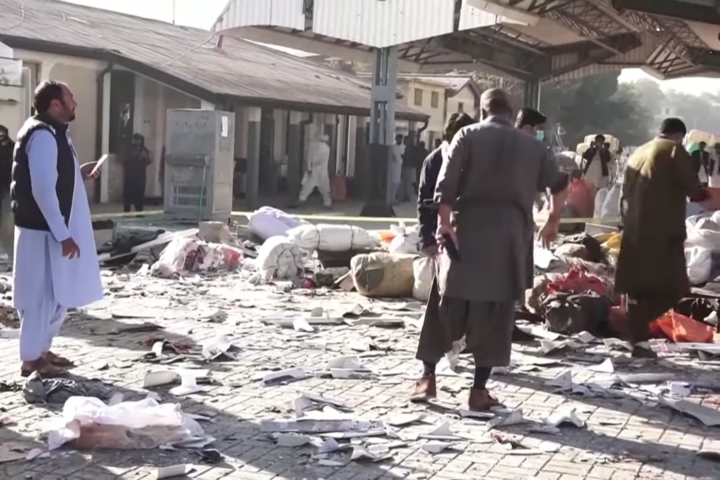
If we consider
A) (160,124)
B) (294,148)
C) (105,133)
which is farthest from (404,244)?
(294,148)

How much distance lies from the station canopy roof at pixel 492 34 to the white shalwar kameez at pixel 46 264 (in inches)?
512

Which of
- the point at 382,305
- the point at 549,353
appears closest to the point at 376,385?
the point at 549,353

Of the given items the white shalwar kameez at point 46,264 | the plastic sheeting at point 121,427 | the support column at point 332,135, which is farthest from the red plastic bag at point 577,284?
the support column at point 332,135

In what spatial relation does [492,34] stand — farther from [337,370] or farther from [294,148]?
[337,370]

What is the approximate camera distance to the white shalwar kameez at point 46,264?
6488mm

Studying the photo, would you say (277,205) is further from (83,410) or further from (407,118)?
(83,410)

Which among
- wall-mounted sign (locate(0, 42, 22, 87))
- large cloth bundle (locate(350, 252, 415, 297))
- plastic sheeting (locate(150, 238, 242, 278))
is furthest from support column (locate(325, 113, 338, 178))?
large cloth bundle (locate(350, 252, 415, 297))

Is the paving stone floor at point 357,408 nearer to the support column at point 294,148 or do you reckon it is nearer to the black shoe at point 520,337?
the black shoe at point 520,337

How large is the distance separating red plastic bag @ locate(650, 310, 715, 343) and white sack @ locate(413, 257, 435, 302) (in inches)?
105

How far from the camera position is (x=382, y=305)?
10828 mm

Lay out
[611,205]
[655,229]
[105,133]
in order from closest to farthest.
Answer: [655,229], [611,205], [105,133]

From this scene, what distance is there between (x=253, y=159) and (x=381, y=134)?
163 inches

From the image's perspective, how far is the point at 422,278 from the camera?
36.4 feet

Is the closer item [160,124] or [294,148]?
[160,124]
